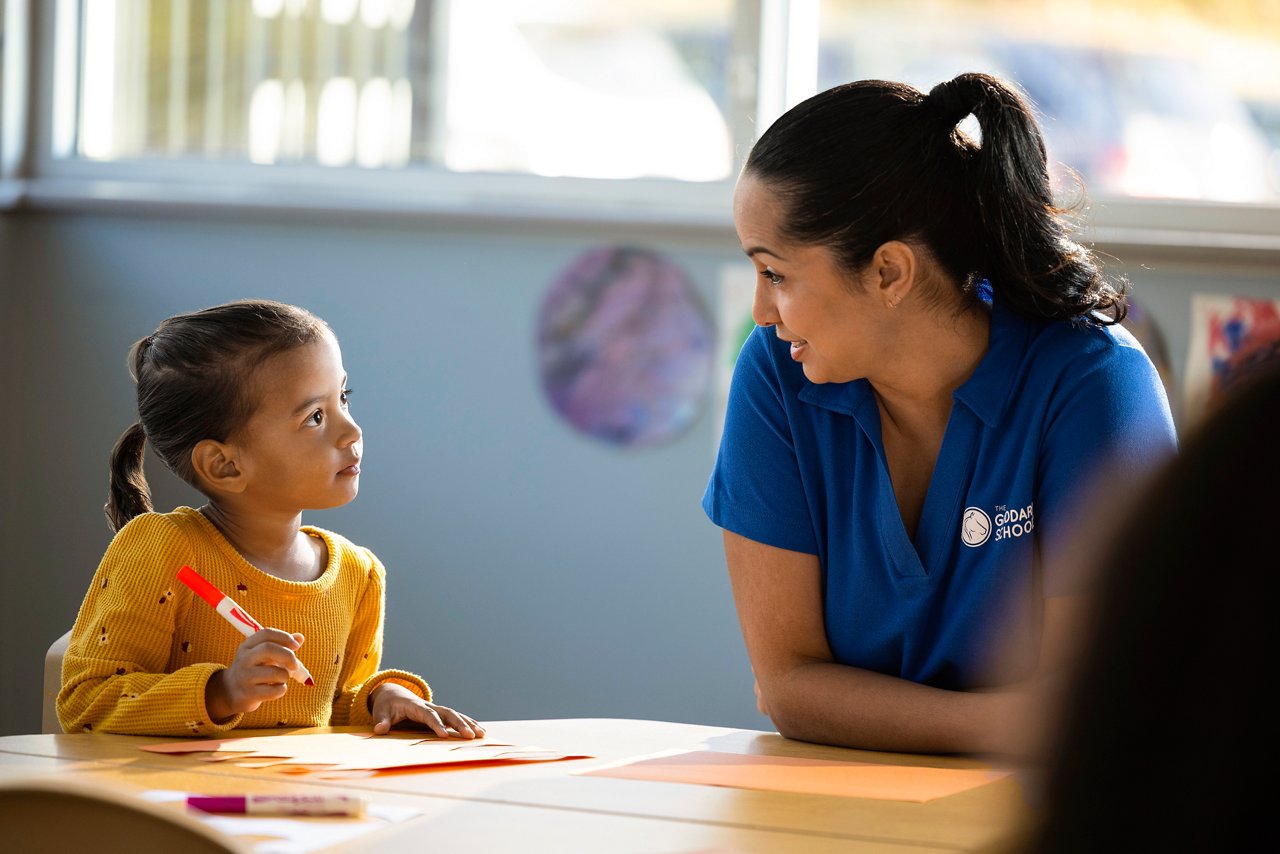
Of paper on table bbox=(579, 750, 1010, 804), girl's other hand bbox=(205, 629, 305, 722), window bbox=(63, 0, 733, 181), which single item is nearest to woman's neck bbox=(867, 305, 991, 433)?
paper on table bbox=(579, 750, 1010, 804)

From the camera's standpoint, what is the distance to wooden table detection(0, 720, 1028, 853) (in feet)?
3.04

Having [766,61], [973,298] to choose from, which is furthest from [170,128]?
[973,298]

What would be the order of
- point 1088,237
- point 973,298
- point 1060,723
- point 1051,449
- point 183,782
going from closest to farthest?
point 1060,723
point 183,782
point 1051,449
point 973,298
point 1088,237

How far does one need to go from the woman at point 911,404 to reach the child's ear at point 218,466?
1.71 feet

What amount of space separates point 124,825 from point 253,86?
221cm

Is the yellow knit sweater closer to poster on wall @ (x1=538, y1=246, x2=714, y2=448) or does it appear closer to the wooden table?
the wooden table

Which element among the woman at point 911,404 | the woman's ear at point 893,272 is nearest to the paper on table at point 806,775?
the woman at point 911,404

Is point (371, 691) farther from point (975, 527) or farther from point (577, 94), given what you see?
point (577, 94)

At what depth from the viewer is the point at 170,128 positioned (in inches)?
115

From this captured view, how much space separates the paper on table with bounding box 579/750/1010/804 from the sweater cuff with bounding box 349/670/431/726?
0.37 metres

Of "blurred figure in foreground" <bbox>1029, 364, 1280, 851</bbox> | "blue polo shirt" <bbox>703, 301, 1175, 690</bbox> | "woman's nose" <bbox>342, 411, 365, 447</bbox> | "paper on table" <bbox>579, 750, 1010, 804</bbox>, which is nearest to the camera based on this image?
"blurred figure in foreground" <bbox>1029, 364, 1280, 851</bbox>

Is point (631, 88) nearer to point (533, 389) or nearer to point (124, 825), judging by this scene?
point (533, 389)

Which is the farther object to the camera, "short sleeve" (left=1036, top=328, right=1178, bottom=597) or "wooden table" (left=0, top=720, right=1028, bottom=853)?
"short sleeve" (left=1036, top=328, right=1178, bottom=597)

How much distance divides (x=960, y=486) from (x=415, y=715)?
56cm
